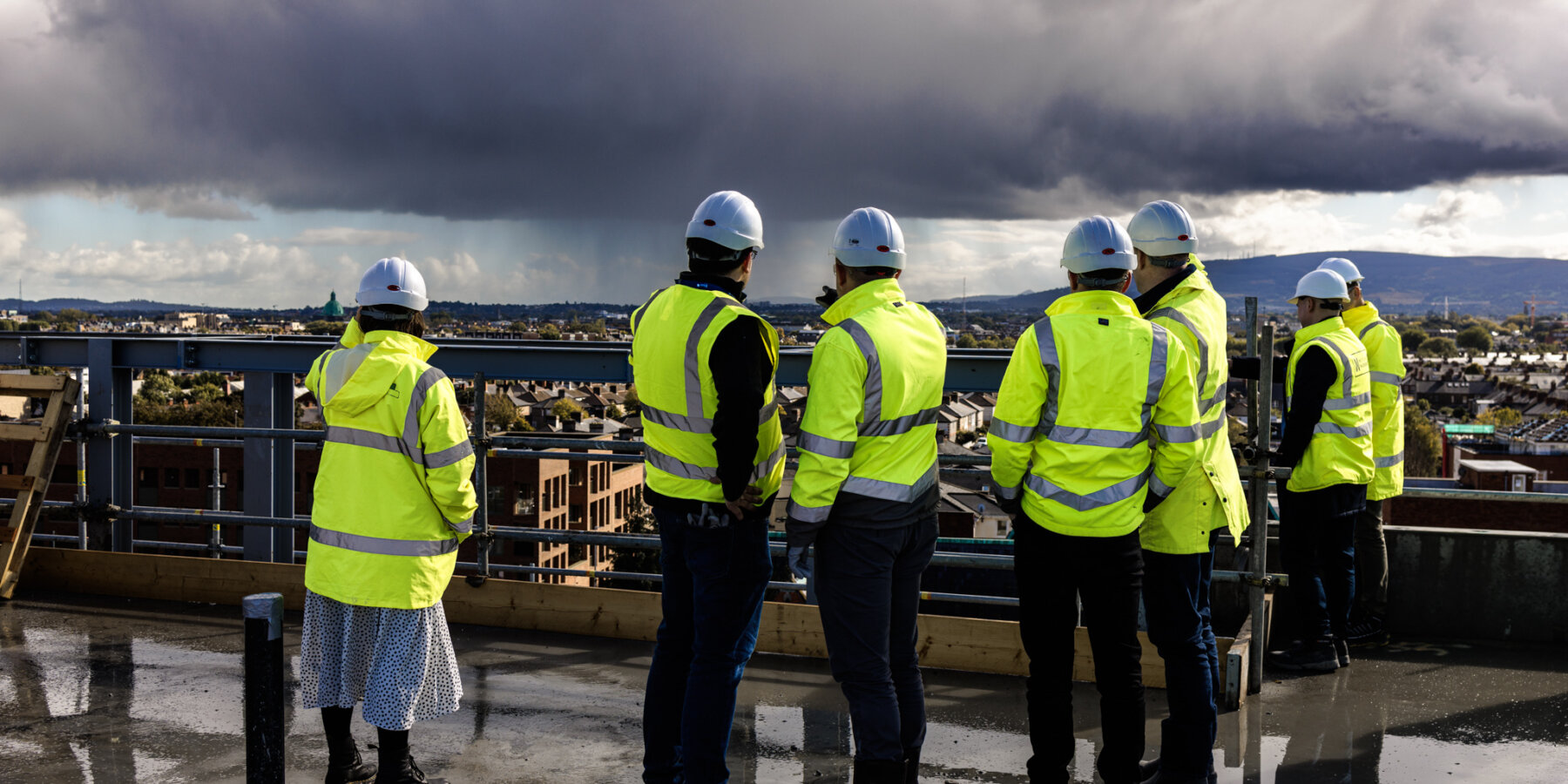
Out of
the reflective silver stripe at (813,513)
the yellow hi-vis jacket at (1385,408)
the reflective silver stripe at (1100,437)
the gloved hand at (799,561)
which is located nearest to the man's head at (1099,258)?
the reflective silver stripe at (1100,437)

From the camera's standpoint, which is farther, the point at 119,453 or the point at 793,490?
the point at 119,453

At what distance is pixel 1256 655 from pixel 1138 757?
6.28ft

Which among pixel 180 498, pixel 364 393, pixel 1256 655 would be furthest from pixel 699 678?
pixel 180 498

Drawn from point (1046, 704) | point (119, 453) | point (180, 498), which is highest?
point (119, 453)

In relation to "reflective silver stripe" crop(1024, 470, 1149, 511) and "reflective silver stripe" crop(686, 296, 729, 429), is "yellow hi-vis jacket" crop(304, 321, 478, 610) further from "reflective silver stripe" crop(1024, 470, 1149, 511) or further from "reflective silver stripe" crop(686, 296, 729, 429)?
"reflective silver stripe" crop(1024, 470, 1149, 511)

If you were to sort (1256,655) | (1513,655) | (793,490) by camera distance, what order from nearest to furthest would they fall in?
(793,490) < (1256,655) < (1513,655)

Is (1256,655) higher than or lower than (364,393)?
lower

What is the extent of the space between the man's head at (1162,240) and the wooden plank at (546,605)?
2.12 m

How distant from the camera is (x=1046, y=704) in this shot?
13.2ft

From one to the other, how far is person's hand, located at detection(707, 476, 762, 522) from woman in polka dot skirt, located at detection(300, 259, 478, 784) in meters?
1.03

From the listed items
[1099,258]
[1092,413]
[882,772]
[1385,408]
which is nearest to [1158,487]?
[1092,413]

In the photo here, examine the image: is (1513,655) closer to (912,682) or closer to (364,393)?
(912,682)

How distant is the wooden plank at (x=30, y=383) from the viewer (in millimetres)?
7320

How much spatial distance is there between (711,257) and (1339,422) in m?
3.90
